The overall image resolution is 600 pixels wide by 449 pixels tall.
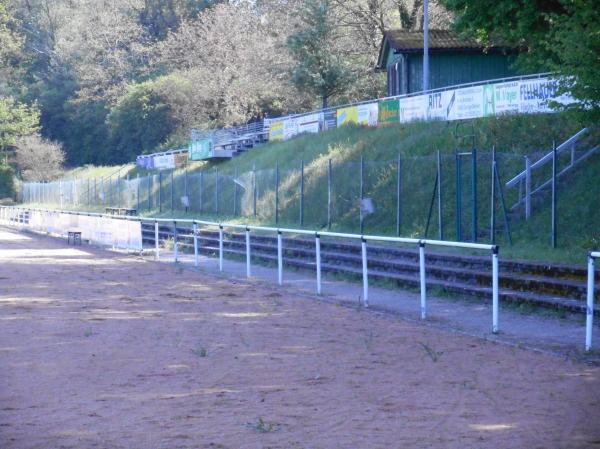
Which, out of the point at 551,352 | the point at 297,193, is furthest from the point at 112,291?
the point at 297,193

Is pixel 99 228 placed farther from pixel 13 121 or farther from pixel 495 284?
pixel 13 121

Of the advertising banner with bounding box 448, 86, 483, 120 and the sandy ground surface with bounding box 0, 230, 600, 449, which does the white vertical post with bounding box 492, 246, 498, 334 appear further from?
the advertising banner with bounding box 448, 86, 483, 120

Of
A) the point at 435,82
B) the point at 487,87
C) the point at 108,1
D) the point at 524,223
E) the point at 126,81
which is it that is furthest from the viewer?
the point at 108,1

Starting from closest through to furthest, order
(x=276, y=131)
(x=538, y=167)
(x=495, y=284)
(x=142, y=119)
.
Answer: (x=495, y=284), (x=538, y=167), (x=276, y=131), (x=142, y=119)

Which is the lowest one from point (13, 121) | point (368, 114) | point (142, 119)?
point (368, 114)

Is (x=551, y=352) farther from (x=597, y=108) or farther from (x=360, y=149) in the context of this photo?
(x=360, y=149)

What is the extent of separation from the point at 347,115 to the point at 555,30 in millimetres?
22811

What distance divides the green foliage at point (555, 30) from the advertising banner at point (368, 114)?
14681mm

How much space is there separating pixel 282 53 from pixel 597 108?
150ft

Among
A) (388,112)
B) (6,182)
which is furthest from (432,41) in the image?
→ (6,182)

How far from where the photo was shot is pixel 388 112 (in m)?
35.9

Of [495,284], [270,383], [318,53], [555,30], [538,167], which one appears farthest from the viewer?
[318,53]

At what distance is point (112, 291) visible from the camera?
62.4 feet

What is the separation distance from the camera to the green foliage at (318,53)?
51.5 m
